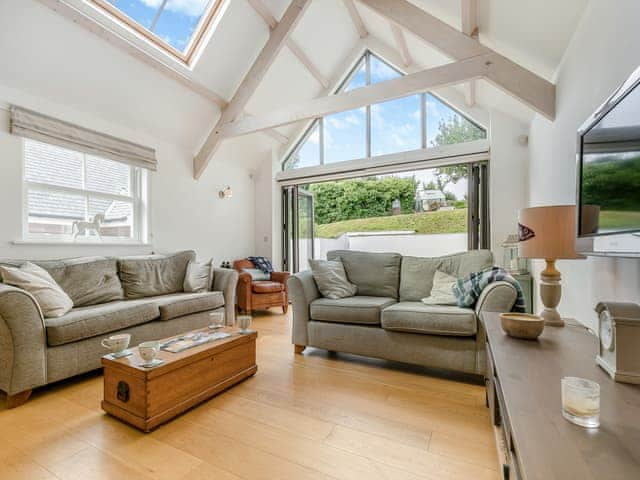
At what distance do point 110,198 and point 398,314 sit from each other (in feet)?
11.3

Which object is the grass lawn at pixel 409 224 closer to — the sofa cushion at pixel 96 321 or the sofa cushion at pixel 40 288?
the sofa cushion at pixel 96 321

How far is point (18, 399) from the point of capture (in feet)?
6.00

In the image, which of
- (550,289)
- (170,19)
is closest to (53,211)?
(170,19)

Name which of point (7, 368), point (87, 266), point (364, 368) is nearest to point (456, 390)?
point (364, 368)

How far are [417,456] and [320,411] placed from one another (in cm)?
58

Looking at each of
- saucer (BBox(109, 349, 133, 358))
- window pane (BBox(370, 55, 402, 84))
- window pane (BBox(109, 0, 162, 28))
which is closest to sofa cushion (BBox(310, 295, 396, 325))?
saucer (BBox(109, 349, 133, 358))

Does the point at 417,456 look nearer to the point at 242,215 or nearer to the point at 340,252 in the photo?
the point at 340,252

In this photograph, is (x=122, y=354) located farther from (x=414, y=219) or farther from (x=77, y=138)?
(x=414, y=219)

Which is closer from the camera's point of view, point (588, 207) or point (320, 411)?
point (588, 207)

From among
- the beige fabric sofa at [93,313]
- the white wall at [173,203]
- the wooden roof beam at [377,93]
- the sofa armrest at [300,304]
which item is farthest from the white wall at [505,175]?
the white wall at [173,203]

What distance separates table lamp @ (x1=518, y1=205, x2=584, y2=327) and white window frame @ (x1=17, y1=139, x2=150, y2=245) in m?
3.87

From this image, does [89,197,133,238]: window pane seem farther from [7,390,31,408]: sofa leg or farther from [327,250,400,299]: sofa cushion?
[327,250,400,299]: sofa cushion

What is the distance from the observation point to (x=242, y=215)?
5383 mm

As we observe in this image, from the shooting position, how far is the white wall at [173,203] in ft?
8.84
